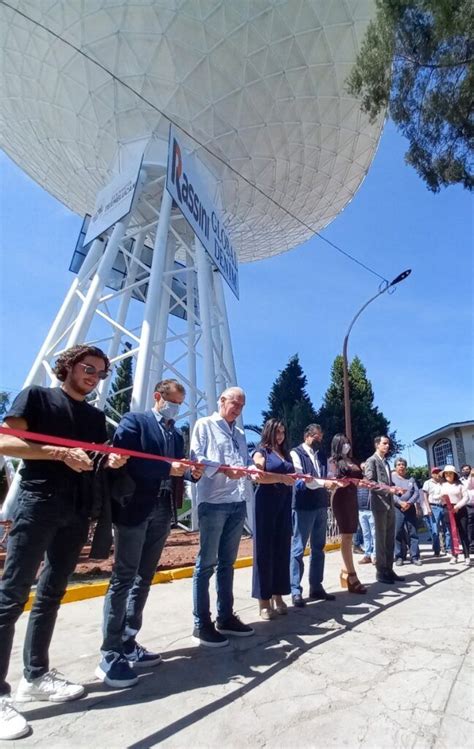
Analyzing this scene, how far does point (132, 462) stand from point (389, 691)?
1.72 m

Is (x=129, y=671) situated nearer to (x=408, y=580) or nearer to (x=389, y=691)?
(x=389, y=691)

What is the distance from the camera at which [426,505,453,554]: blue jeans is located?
7.47m

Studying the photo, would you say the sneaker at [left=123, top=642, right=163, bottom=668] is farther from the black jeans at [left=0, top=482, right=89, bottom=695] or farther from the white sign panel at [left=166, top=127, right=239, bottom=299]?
the white sign panel at [left=166, top=127, right=239, bottom=299]

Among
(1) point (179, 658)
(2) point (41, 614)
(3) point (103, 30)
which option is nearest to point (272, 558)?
(1) point (179, 658)

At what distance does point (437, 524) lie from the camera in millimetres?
7668

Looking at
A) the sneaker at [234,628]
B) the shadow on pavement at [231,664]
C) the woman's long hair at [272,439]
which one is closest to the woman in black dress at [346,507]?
the shadow on pavement at [231,664]

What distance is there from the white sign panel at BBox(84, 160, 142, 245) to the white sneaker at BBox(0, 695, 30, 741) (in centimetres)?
805

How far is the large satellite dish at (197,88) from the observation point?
7.79 metres

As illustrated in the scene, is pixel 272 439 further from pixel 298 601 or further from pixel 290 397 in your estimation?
pixel 290 397

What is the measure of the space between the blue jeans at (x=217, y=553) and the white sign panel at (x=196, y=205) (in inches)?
261

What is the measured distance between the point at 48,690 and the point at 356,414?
94.4 ft

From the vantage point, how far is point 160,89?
8.40 meters

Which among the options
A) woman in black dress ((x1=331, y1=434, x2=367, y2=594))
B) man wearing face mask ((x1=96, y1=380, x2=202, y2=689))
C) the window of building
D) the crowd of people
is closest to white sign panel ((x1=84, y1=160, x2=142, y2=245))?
woman in black dress ((x1=331, y1=434, x2=367, y2=594))

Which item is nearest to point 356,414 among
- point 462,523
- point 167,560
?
point 462,523
